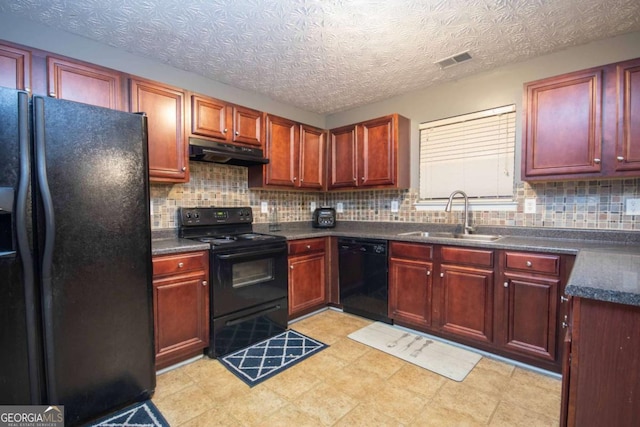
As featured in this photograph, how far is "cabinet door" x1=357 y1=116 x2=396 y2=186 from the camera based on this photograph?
3.06 m

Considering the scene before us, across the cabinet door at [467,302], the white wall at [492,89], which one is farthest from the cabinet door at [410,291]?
the white wall at [492,89]

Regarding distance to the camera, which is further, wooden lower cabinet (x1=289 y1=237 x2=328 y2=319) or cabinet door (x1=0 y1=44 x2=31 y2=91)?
wooden lower cabinet (x1=289 y1=237 x2=328 y2=319)

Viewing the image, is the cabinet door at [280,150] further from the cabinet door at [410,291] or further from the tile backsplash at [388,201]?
the cabinet door at [410,291]

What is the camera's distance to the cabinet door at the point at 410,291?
2.58 meters

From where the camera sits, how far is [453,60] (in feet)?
8.07

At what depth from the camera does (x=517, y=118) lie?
259cm

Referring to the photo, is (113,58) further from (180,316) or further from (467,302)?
(467,302)

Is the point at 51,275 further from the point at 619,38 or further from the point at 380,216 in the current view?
the point at 619,38

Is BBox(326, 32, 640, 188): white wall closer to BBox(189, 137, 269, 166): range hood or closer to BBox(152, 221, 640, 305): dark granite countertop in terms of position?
BBox(152, 221, 640, 305): dark granite countertop

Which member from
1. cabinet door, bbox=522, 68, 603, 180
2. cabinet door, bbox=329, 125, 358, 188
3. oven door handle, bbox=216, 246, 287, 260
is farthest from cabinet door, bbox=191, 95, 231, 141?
cabinet door, bbox=522, 68, 603, 180

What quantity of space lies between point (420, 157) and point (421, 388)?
2168 mm

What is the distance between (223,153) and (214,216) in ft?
2.06

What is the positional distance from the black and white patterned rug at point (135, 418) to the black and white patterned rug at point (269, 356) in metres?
0.51

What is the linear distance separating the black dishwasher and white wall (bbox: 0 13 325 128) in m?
1.76
